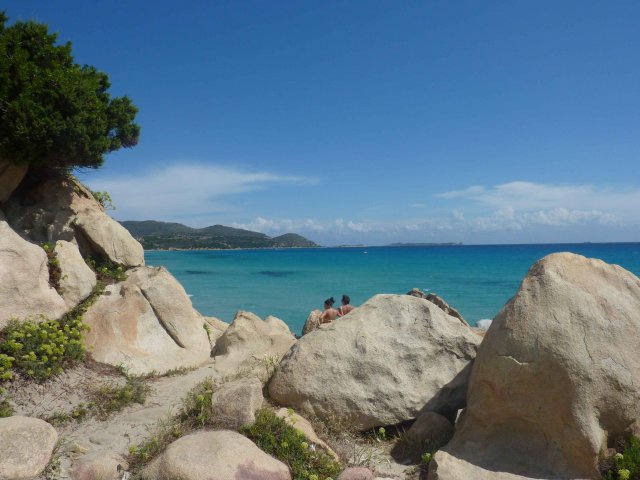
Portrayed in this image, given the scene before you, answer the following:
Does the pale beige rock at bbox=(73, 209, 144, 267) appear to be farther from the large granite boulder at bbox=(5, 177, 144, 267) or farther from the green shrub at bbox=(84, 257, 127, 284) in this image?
the green shrub at bbox=(84, 257, 127, 284)

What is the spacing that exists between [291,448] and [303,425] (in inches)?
28.3

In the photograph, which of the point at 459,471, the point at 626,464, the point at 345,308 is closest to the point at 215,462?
the point at 459,471

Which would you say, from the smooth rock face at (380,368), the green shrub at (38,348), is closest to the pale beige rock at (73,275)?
the green shrub at (38,348)

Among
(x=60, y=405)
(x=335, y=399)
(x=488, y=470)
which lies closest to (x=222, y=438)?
(x=335, y=399)

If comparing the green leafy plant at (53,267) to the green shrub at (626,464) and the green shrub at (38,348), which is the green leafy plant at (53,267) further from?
the green shrub at (626,464)

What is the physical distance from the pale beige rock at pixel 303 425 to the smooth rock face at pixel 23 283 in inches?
240

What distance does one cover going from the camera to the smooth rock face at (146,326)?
11.7 meters

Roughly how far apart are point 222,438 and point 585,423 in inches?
219

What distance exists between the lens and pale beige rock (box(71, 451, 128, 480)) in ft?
23.6

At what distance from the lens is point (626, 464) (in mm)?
7062

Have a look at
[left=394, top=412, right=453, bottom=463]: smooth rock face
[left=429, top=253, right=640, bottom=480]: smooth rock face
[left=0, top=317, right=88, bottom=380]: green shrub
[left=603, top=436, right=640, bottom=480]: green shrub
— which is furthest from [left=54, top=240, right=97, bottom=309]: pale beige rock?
[left=603, top=436, right=640, bottom=480]: green shrub

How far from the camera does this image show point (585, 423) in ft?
23.9

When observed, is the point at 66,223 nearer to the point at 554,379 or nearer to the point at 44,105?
the point at 44,105

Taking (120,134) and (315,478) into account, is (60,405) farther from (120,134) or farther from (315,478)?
(120,134)
